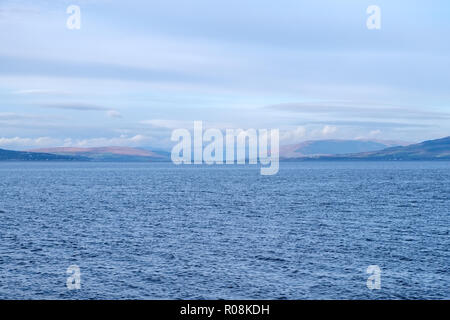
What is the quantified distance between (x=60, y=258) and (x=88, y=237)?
37.8 ft

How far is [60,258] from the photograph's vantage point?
164 ft

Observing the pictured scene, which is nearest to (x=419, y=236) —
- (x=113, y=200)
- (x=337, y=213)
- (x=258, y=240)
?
(x=258, y=240)

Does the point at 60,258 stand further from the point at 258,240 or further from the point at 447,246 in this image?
the point at 447,246
